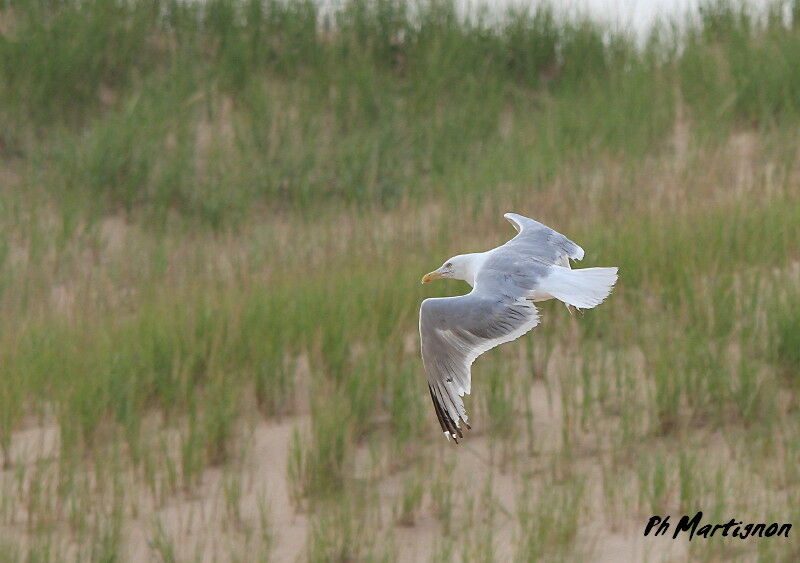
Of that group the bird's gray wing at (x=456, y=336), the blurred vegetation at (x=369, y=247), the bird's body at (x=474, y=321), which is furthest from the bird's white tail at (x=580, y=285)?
the blurred vegetation at (x=369, y=247)

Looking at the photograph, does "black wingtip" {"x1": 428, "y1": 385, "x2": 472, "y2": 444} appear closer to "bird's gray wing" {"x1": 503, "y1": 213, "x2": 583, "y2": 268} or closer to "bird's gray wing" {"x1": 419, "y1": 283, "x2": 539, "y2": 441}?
"bird's gray wing" {"x1": 419, "y1": 283, "x2": 539, "y2": 441}

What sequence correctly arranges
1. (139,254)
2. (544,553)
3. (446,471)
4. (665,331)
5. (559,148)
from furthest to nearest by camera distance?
(559,148) → (139,254) → (665,331) → (446,471) → (544,553)

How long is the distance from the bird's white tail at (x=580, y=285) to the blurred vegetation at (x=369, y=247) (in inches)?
39.1

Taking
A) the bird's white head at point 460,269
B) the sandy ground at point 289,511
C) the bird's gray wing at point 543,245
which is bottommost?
the sandy ground at point 289,511

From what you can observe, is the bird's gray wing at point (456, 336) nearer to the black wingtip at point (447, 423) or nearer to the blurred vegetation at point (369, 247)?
the black wingtip at point (447, 423)

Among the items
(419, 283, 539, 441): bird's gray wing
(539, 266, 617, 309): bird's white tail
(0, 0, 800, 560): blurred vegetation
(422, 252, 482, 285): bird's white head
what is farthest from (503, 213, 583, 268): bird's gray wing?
(0, 0, 800, 560): blurred vegetation

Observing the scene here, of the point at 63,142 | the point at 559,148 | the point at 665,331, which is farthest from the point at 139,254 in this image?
the point at 665,331

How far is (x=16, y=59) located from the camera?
11.4 metres

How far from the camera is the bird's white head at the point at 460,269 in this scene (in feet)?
22.0

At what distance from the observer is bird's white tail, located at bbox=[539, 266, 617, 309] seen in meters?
5.96

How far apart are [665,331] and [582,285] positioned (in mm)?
1772

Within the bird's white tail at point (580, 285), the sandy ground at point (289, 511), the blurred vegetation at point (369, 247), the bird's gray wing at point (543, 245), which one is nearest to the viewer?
the bird's white tail at point (580, 285)

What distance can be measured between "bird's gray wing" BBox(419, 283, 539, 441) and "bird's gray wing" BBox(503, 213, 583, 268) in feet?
1.97

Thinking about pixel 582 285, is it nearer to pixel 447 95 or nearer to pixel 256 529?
pixel 256 529
